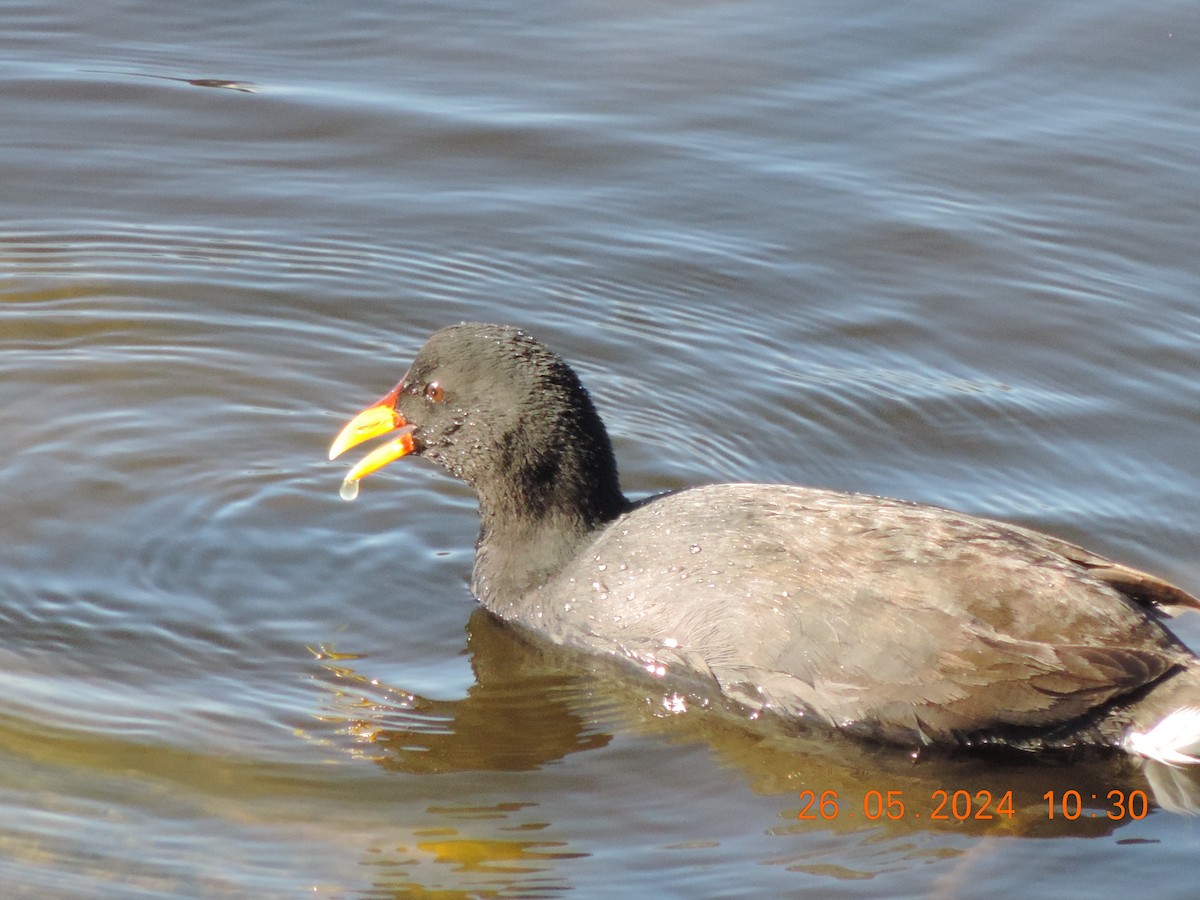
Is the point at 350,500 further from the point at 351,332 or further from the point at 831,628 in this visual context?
the point at 831,628

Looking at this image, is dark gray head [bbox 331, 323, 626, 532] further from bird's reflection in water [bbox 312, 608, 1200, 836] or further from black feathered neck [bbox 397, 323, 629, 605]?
bird's reflection in water [bbox 312, 608, 1200, 836]

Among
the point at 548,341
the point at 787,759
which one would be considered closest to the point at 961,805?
the point at 787,759

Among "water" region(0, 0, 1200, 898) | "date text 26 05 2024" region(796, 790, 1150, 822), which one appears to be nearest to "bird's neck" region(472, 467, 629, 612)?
"water" region(0, 0, 1200, 898)

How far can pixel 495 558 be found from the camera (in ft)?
22.1

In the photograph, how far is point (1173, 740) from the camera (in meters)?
5.75

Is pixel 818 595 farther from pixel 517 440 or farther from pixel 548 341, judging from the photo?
pixel 548 341

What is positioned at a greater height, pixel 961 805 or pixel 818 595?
pixel 818 595

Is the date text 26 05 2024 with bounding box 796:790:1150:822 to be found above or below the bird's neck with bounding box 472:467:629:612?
below

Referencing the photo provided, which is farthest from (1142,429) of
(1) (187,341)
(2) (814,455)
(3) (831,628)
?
(1) (187,341)

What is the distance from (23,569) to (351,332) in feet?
7.83

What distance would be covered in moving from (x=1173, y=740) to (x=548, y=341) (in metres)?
3.81

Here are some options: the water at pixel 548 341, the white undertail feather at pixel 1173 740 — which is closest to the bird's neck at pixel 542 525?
the water at pixel 548 341

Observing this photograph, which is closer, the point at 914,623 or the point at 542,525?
the point at 914,623

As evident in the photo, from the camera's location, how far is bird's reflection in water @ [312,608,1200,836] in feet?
18.7
